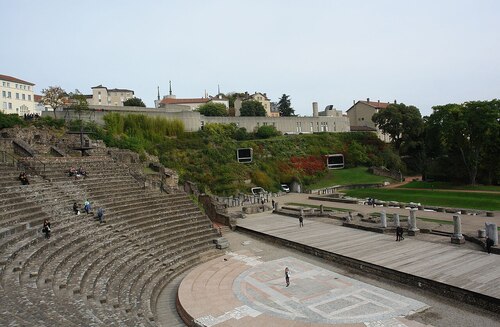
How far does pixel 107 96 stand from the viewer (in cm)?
9519

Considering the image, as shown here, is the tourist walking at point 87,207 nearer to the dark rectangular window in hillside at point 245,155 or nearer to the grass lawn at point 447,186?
the dark rectangular window in hillside at point 245,155

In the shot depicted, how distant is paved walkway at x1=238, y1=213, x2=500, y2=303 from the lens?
16266 millimetres

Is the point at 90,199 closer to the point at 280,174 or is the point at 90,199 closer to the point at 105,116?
the point at 105,116

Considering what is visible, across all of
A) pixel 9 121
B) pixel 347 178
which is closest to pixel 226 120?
pixel 347 178

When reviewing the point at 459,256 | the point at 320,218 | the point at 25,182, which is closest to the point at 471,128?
the point at 320,218

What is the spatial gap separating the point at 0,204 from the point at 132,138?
3189cm

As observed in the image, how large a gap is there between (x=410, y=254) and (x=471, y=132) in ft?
94.6

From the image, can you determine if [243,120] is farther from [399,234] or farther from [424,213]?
[399,234]

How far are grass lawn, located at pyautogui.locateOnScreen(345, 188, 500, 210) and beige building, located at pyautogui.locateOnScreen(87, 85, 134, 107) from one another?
66932 millimetres

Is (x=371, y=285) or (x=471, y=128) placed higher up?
(x=471, y=128)

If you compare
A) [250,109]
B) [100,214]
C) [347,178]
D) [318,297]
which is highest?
[250,109]

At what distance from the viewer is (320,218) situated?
32812mm

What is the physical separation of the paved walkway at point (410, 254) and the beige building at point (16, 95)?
2129 inches

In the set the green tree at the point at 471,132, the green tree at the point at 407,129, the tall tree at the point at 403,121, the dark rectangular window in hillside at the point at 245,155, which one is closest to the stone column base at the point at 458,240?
the green tree at the point at 471,132
